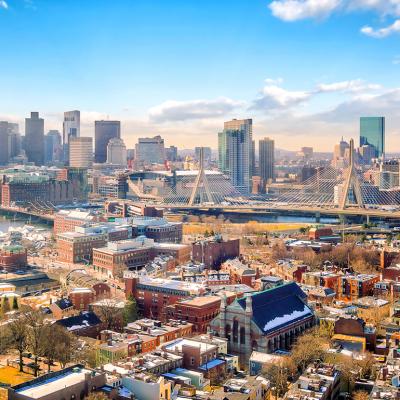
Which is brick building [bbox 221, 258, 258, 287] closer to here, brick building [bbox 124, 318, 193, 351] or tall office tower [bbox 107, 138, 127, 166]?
brick building [bbox 124, 318, 193, 351]

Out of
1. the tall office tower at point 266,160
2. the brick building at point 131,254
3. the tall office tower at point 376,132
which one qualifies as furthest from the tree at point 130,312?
the tall office tower at point 376,132

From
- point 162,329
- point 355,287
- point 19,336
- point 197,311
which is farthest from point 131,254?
point 19,336

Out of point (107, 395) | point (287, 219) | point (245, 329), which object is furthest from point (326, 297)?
point (287, 219)

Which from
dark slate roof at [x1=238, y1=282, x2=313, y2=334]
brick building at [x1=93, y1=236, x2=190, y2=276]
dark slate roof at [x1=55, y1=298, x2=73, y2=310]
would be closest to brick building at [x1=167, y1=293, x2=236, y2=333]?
dark slate roof at [x1=238, y1=282, x2=313, y2=334]

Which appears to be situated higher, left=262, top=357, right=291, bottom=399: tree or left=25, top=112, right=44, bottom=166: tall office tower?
left=25, top=112, right=44, bottom=166: tall office tower

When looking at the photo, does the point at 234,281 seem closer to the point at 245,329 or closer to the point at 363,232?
the point at 245,329
